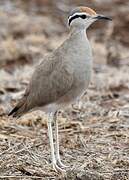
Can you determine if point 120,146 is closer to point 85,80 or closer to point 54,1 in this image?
point 85,80

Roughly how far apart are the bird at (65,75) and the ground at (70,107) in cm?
28

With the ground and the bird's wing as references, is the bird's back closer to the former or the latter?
the bird's wing

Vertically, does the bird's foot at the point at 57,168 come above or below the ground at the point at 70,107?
below

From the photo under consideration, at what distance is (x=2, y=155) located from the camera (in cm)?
522

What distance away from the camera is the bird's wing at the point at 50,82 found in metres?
5.12

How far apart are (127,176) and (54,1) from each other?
25.4 feet

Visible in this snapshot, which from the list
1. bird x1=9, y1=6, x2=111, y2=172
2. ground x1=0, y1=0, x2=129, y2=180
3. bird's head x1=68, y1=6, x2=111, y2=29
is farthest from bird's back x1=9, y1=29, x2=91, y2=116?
ground x1=0, y1=0, x2=129, y2=180

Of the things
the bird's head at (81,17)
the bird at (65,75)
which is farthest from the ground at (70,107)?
the bird's head at (81,17)

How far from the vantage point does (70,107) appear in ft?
22.8

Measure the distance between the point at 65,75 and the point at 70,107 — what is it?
6.14 feet

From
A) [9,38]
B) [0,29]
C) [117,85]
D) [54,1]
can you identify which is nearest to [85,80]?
[117,85]

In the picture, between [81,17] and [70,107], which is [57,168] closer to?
[81,17]

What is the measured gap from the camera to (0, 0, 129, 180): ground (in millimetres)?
5090

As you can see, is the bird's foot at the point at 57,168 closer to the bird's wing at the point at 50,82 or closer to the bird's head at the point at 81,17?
the bird's wing at the point at 50,82
